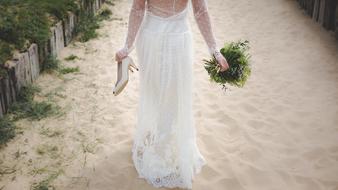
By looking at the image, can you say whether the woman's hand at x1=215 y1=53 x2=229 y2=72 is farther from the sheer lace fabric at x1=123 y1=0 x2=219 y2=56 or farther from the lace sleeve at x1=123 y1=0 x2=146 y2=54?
the lace sleeve at x1=123 y1=0 x2=146 y2=54

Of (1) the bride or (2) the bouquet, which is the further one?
(2) the bouquet

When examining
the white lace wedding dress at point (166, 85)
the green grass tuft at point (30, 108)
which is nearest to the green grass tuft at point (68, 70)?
the green grass tuft at point (30, 108)

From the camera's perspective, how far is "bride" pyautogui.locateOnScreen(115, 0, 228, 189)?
3672mm

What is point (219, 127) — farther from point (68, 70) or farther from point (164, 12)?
point (68, 70)

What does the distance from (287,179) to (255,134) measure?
84 centimetres

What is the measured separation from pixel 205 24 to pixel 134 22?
0.57m

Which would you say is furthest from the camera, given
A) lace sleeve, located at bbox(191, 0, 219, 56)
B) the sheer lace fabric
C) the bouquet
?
the bouquet

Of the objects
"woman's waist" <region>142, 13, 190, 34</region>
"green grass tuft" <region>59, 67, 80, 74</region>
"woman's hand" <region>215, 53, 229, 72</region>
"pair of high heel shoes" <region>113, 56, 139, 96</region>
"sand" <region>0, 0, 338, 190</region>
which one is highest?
"woman's waist" <region>142, 13, 190, 34</region>

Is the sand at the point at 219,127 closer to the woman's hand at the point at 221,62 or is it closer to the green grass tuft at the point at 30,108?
the green grass tuft at the point at 30,108

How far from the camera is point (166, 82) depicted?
3811mm

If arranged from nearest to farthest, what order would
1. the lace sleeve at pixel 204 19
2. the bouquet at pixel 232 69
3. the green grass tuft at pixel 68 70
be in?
the lace sleeve at pixel 204 19, the bouquet at pixel 232 69, the green grass tuft at pixel 68 70

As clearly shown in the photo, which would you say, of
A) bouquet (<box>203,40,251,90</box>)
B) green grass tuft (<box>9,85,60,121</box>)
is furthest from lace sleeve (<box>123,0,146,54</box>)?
green grass tuft (<box>9,85,60,121</box>)

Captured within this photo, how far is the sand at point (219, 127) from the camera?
434 cm

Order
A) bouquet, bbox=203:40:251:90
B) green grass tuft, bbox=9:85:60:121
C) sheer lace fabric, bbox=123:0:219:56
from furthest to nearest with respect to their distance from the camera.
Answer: green grass tuft, bbox=9:85:60:121
bouquet, bbox=203:40:251:90
sheer lace fabric, bbox=123:0:219:56
